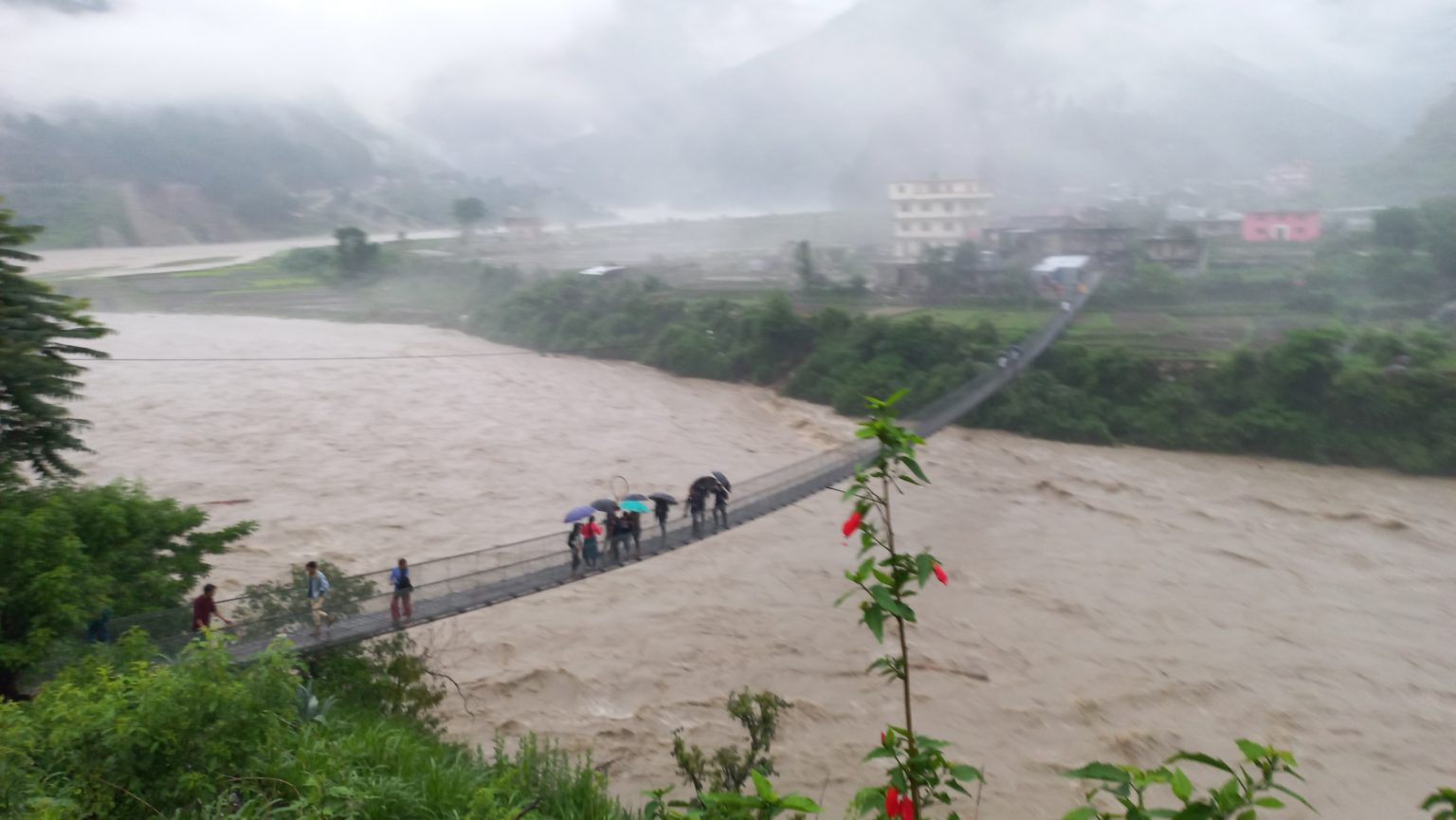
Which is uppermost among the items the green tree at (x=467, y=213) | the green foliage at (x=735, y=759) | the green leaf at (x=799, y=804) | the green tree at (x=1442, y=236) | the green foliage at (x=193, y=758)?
the green tree at (x=467, y=213)

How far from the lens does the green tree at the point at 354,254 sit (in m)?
29.7

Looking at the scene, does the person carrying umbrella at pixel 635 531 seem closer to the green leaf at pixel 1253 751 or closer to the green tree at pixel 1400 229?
the green leaf at pixel 1253 751

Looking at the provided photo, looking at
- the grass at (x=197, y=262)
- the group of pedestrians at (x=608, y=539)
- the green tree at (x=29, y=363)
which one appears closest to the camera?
the green tree at (x=29, y=363)

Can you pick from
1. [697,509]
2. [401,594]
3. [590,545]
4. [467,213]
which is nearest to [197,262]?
[467,213]

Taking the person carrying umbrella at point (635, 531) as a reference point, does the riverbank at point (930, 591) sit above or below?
below

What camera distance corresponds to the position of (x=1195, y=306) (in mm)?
20000

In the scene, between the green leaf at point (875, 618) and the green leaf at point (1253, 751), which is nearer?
the green leaf at point (1253, 751)

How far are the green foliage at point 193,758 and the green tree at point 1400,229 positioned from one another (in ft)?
69.7

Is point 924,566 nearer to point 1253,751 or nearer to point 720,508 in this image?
point 1253,751

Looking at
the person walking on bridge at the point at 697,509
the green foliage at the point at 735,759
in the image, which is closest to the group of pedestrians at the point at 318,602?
the green foliage at the point at 735,759

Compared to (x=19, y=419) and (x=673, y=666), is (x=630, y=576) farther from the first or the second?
(x=19, y=419)

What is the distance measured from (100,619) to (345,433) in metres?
10.2

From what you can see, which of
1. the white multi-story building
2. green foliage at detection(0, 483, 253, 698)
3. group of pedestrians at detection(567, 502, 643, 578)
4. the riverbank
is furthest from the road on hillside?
group of pedestrians at detection(567, 502, 643, 578)

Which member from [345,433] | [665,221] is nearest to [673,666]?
[345,433]
